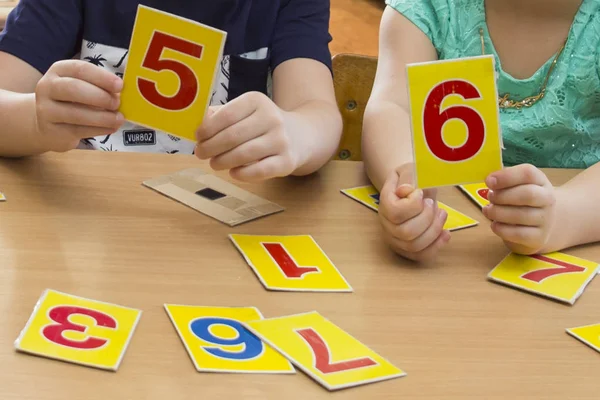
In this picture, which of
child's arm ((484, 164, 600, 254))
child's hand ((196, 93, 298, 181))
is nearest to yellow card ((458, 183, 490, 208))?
child's arm ((484, 164, 600, 254))

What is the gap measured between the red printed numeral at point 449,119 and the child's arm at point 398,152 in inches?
2.2

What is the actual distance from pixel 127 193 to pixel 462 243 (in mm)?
402

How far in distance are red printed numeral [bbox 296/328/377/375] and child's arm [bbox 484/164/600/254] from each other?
0.29m

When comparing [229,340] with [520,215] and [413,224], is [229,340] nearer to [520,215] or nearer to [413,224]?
[413,224]

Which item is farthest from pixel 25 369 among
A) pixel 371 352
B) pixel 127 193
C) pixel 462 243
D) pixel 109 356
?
pixel 462 243

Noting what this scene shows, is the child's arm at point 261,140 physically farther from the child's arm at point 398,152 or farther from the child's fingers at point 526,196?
the child's fingers at point 526,196

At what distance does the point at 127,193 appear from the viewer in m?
0.92

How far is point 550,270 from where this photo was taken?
81 cm

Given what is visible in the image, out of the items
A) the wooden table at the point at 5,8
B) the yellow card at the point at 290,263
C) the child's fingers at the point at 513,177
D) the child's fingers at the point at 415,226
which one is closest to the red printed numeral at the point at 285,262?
the yellow card at the point at 290,263

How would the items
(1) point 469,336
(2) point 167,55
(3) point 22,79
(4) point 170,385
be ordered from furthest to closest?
(3) point 22,79 → (2) point 167,55 → (1) point 469,336 → (4) point 170,385

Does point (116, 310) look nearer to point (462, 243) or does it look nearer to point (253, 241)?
point (253, 241)

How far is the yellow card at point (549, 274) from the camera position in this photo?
760 millimetres

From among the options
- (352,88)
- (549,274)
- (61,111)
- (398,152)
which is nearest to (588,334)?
(549,274)

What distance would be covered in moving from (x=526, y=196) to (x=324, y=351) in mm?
318
